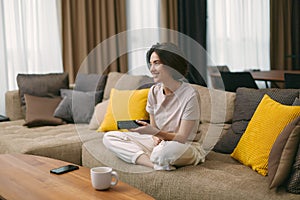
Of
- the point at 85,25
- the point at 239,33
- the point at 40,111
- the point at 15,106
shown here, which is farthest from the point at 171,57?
the point at 239,33

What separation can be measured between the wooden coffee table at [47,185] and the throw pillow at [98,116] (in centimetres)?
107

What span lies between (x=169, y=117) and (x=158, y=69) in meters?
0.34

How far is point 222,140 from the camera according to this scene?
9.40ft

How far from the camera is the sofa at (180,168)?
7.27ft

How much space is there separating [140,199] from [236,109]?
47.3 inches

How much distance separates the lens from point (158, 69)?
223 cm

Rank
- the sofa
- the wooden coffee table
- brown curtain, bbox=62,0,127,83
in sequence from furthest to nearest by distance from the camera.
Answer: brown curtain, bbox=62,0,127,83 → the sofa → the wooden coffee table

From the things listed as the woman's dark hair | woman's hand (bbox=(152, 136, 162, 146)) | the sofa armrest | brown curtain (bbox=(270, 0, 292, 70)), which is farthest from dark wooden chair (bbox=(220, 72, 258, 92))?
brown curtain (bbox=(270, 0, 292, 70))

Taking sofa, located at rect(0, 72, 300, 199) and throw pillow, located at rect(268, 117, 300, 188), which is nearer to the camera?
throw pillow, located at rect(268, 117, 300, 188)

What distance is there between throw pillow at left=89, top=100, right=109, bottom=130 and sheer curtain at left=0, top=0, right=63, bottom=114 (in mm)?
1425

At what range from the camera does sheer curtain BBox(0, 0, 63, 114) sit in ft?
15.3

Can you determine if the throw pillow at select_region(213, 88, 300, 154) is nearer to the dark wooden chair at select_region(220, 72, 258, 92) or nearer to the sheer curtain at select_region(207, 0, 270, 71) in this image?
the dark wooden chair at select_region(220, 72, 258, 92)

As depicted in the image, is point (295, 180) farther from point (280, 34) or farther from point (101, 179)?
point (280, 34)

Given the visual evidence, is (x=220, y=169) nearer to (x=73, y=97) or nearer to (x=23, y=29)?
(x=73, y=97)
